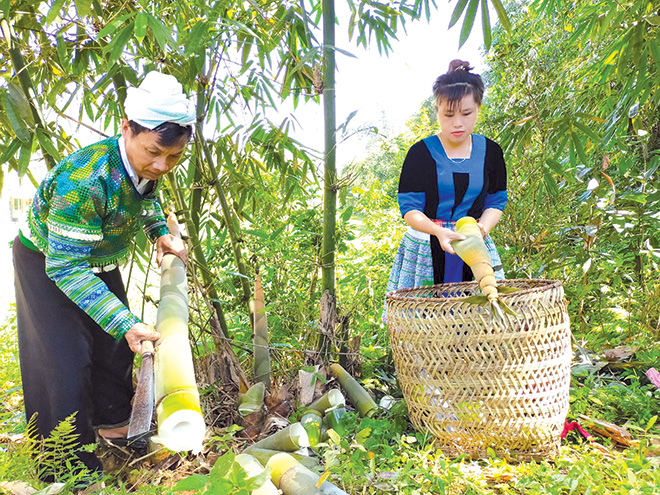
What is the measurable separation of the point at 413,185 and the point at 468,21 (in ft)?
2.18

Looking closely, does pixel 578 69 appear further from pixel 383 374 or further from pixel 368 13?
pixel 383 374

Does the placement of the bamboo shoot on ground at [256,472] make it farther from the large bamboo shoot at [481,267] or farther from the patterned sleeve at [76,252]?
the large bamboo shoot at [481,267]

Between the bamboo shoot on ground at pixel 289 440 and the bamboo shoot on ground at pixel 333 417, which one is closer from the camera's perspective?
the bamboo shoot on ground at pixel 289 440

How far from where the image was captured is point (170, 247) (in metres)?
1.78

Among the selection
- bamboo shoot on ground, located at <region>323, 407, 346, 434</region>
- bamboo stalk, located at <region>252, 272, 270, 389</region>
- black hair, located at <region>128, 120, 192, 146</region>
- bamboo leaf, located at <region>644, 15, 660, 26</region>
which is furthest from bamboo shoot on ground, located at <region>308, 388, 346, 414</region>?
bamboo leaf, located at <region>644, 15, 660, 26</region>

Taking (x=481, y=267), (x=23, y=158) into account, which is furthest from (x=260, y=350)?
(x=23, y=158)

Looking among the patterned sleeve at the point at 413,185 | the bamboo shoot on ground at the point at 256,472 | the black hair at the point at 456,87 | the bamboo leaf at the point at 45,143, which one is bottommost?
the bamboo shoot on ground at the point at 256,472

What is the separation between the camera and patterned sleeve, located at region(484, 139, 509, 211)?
2.10 meters

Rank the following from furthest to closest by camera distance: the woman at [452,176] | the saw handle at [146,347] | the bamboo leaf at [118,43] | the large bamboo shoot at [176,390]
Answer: the woman at [452,176]
the bamboo leaf at [118,43]
the saw handle at [146,347]
the large bamboo shoot at [176,390]

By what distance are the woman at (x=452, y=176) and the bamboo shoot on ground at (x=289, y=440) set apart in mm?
858

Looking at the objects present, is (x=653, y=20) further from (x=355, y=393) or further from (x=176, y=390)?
(x=176, y=390)

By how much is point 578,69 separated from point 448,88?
7.62ft

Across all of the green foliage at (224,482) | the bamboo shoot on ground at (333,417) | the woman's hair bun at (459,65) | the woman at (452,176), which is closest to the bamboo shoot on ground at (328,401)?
the bamboo shoot on ground at (333,417)

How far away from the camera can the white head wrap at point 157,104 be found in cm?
149
